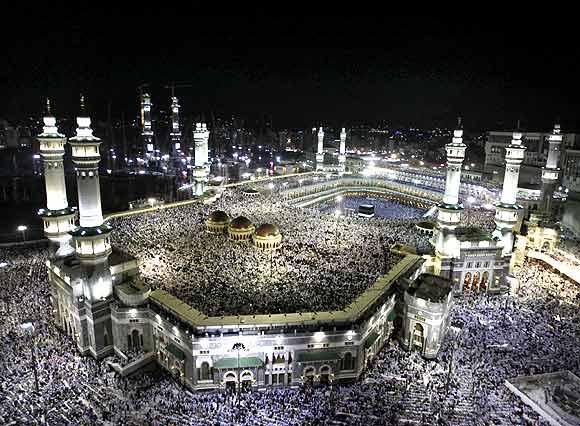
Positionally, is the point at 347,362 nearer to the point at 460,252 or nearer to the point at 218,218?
the point at 460,252

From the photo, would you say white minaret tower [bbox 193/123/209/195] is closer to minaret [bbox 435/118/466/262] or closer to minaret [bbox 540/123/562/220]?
minaret [bbox 435/118/466/262]

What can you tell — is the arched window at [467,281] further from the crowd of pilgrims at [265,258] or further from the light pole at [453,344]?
the light pole at [453,344]

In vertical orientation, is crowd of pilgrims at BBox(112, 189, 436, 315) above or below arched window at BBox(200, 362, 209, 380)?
above

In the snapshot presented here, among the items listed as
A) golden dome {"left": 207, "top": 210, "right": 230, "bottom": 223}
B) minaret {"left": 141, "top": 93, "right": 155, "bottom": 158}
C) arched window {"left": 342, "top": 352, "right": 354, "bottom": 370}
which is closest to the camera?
arched window {"left": 342, "top": 352, "right": 354, "bottom": 370}

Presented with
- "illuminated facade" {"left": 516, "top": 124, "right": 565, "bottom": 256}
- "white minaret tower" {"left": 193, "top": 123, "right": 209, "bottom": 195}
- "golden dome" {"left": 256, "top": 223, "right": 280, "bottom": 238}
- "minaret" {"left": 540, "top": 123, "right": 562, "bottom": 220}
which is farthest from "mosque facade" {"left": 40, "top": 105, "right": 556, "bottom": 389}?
"white minaret tower" {"left": 193, "top": 123, "right": 209, "bottom": 195}

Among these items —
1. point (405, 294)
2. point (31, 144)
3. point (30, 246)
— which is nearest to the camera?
point (405, 294)

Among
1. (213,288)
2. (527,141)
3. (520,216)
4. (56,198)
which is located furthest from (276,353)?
(527,141)

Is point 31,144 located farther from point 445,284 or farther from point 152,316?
point 445,284
